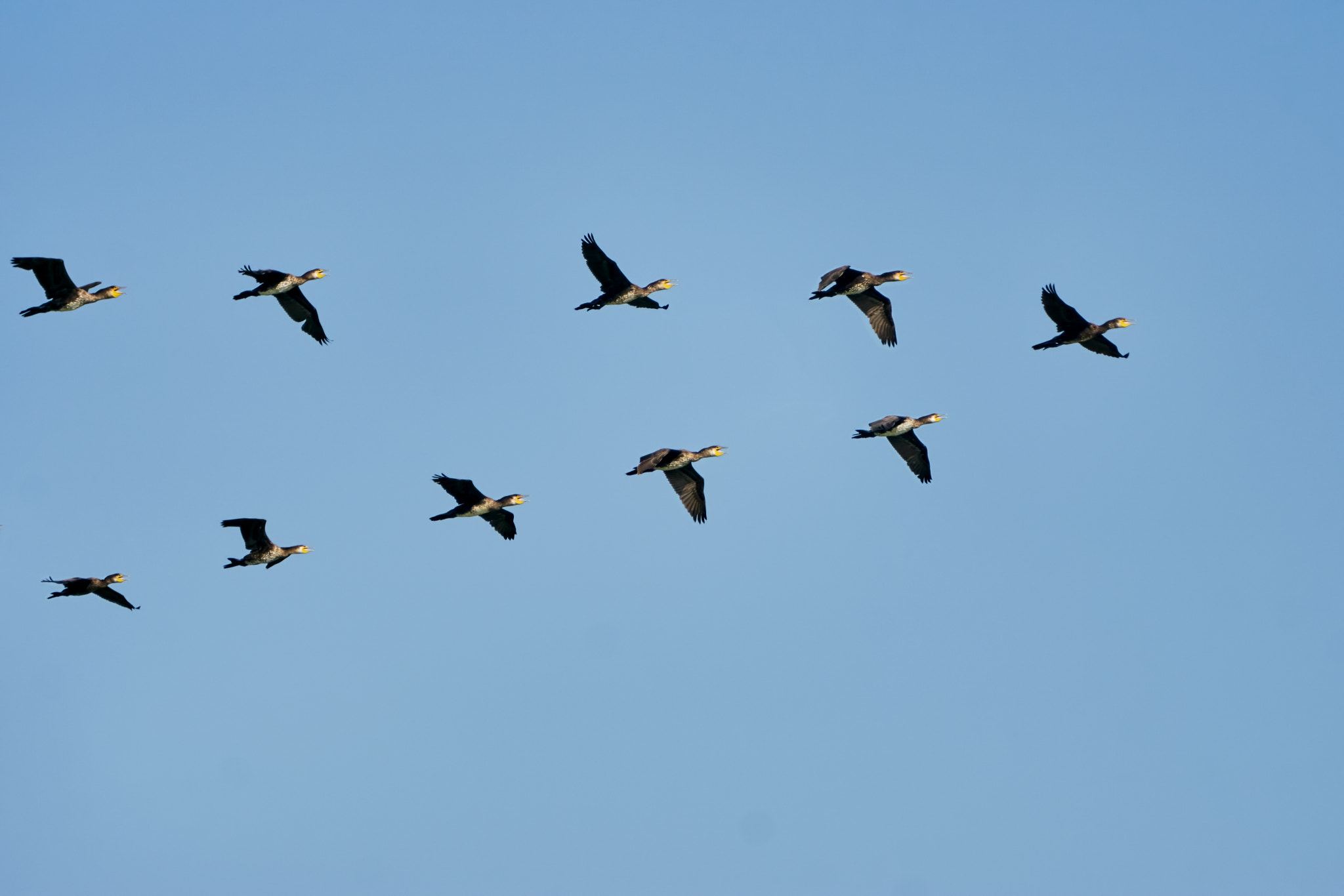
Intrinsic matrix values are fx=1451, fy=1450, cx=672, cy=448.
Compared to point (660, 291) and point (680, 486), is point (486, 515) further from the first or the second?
point (660, 291)

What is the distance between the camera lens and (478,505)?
39062 millimetres

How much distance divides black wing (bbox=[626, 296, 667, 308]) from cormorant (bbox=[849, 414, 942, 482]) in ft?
23.2

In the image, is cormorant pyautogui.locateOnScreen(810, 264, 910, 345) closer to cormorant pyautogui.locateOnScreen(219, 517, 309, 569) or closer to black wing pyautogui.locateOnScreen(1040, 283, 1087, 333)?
black wing pyautogui.locateOnScreen(1040, 283, 1087, 333)

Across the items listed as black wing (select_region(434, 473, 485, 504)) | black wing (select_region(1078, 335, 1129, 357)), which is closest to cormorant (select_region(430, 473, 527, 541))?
black wing (select_region(434, 473, 485, 504))

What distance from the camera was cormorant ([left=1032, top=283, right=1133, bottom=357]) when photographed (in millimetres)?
39938

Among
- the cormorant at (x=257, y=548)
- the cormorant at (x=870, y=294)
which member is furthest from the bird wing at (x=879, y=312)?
the cormorant at (x=257, y=548)

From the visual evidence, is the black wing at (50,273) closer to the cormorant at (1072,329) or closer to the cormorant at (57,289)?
the cormorant at (57,289)

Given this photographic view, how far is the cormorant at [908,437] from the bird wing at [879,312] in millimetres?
3086

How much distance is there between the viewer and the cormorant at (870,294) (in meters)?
41.2

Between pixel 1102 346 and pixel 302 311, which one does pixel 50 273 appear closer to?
pixel 302 311

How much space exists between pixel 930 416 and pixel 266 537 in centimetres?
1837

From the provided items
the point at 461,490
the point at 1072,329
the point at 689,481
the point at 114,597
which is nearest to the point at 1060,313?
the point at 1072,329

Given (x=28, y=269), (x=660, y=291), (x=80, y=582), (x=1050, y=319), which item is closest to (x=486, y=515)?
(x=660, y=291)

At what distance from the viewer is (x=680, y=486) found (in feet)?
128
